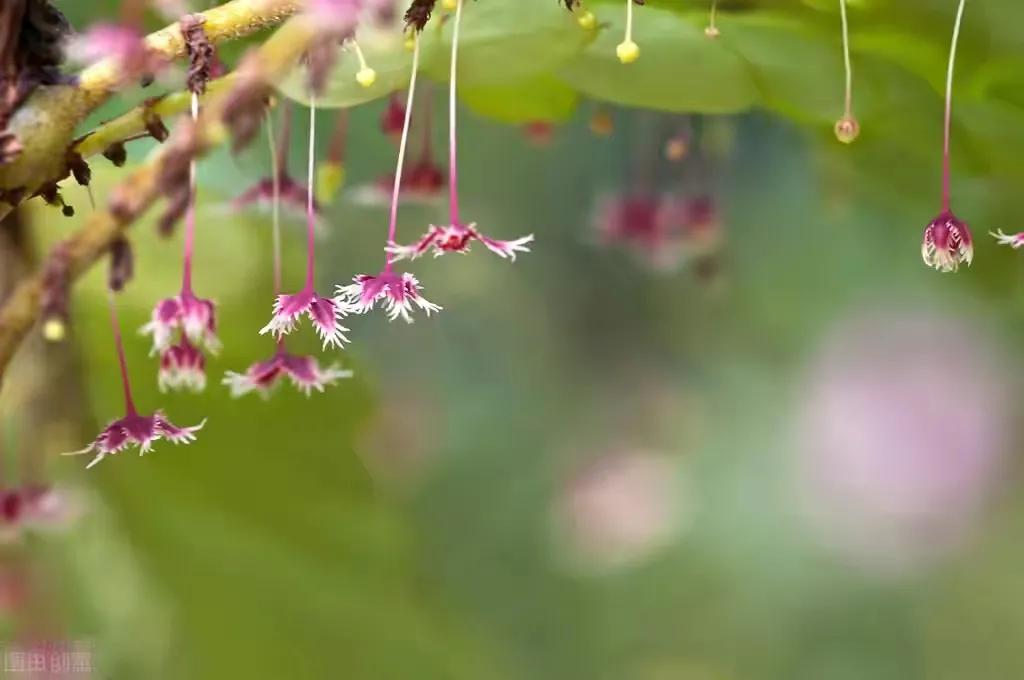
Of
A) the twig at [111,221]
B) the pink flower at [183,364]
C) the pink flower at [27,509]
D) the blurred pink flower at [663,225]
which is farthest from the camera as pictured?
the blurred pink flower at [663,225]

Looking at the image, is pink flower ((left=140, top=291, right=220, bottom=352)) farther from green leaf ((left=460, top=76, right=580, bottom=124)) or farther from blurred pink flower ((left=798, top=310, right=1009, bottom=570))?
blurred pink flower ((left=798, top=310, right=1009, bottom=570))

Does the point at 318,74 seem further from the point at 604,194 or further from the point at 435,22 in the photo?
the point at 604,194

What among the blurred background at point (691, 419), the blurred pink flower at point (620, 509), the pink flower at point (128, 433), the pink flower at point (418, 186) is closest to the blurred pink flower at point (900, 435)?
the blurred background at point (691, 419)

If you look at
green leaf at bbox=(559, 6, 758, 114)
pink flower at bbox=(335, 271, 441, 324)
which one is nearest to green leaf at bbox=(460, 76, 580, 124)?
green leaf at bbox=(559, 6, 758, 114)

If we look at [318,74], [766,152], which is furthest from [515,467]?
[318,74]

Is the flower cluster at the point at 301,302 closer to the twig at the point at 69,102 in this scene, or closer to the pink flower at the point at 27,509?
the twig at the point at 69,102

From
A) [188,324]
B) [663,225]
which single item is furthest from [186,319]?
[663,225]
